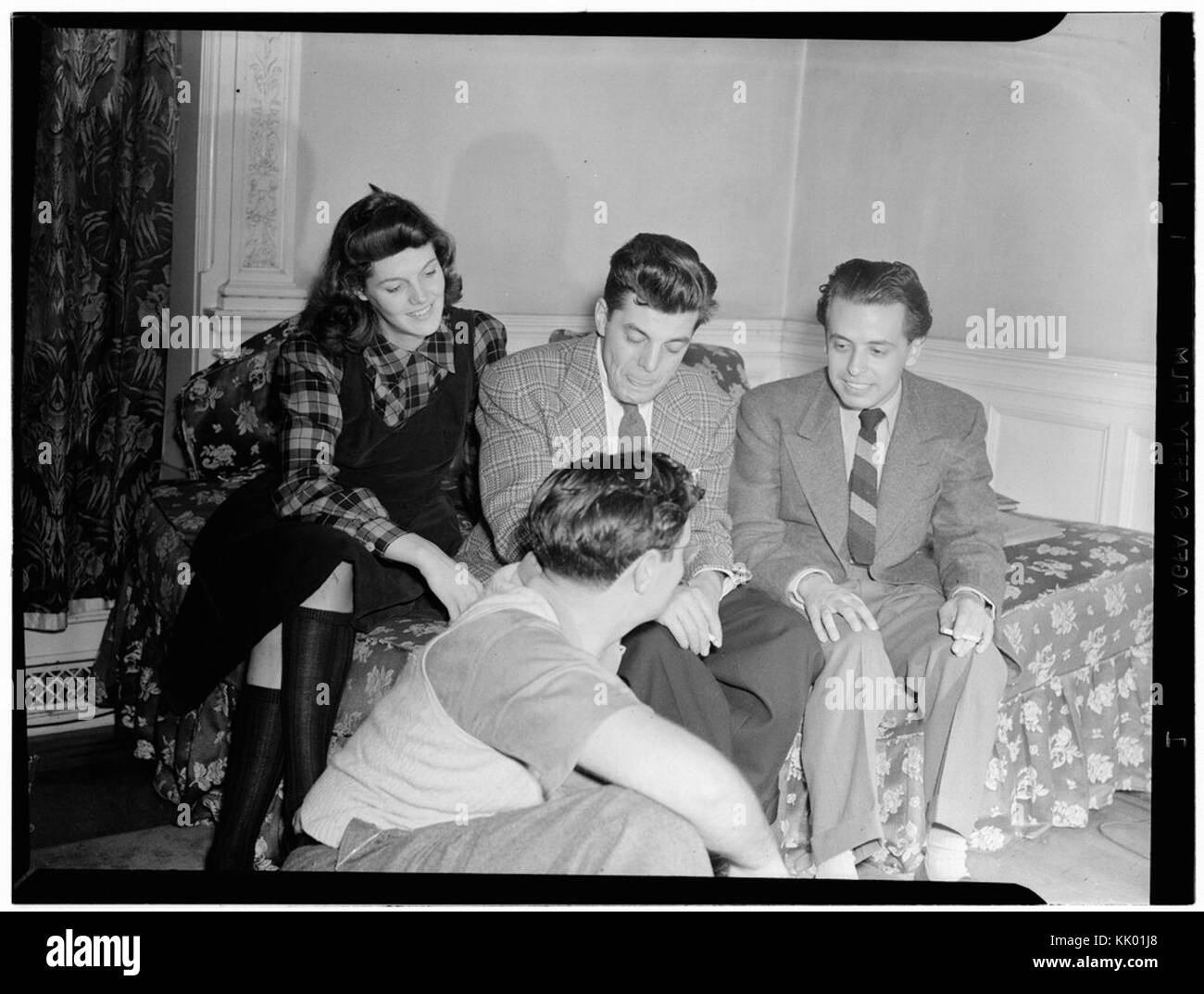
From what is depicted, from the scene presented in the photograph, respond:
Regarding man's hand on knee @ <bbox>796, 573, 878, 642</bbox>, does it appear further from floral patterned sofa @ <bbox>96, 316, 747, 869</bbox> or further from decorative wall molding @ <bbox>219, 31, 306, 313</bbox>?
decorative wall molding @ <bbox>219, 31, 306, 313</bbox>

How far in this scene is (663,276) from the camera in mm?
2162

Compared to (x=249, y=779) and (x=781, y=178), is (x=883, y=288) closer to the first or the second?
(x=781, y=178)

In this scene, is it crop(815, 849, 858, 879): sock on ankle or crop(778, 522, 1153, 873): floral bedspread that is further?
crop(778, 522, 1153, 873): floral bedspread

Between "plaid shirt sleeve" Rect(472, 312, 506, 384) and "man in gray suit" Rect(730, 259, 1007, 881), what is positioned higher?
"plaid shirt sleeve" Rect(472, 312, 506, 384)

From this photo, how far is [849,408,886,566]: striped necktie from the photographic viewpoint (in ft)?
7.65

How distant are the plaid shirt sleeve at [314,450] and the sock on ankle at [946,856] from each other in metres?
1.06

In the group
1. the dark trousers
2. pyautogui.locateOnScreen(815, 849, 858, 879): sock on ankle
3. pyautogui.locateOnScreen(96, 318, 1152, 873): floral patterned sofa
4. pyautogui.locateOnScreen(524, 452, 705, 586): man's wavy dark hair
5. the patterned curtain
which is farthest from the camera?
the patterned curtain

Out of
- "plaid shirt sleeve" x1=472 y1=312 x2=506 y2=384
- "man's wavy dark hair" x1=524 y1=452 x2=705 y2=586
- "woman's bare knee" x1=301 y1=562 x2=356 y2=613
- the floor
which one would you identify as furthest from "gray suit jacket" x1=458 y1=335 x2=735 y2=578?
the floor

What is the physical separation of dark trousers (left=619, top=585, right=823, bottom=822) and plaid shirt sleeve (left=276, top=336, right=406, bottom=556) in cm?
51

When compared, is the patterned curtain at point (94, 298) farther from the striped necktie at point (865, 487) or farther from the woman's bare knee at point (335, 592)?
the striped necktie at point (865, 487)

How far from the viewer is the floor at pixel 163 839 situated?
2309mm

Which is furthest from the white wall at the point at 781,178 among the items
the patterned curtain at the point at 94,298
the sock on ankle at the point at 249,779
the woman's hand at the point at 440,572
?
the sock on ankle at the point at 249,779

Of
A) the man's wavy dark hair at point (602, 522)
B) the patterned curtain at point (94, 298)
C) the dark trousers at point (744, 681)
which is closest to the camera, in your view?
the man's wavy dark hair at point (602, 522)

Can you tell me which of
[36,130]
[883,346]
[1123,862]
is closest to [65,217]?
[36,130]
